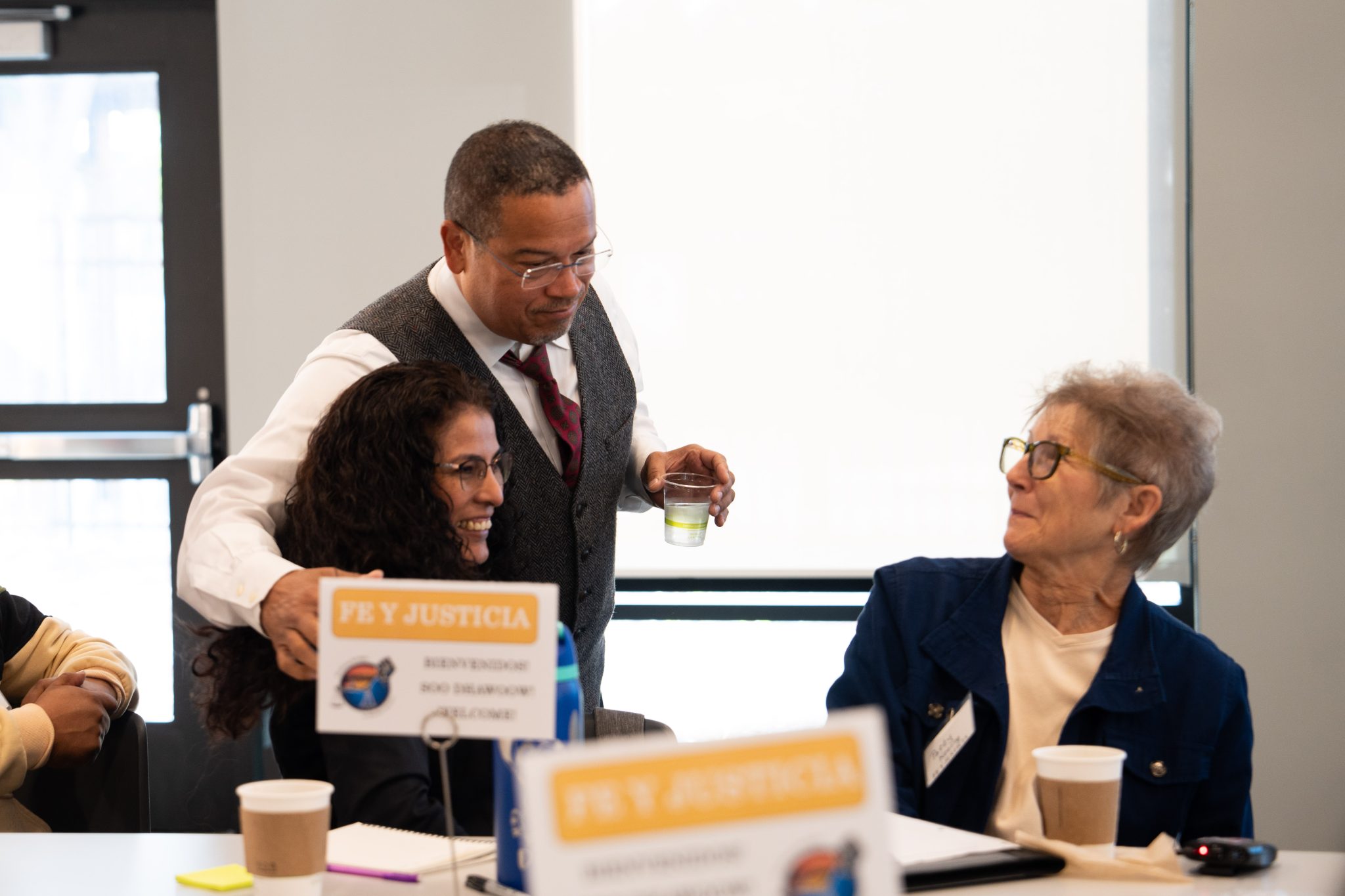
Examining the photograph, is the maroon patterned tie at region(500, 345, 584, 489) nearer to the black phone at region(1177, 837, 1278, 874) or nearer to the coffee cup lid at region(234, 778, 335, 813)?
the coffee cup lid at region(234, 778, 335, 813)

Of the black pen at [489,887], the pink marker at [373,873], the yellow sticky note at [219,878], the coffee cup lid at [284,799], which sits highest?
the coffee cup lid at [284,799]

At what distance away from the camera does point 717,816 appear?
2.37 feet

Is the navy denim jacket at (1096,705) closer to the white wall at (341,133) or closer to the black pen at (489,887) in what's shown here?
the black pen at (489,887)

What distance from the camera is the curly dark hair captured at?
5.45 feet

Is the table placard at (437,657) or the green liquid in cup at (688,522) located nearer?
the table placard at (437,657)

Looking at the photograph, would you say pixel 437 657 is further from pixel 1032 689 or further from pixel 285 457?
pixel 1032 689

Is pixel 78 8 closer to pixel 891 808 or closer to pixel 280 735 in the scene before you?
pixel 280 735

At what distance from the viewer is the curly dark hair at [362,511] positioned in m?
1.66

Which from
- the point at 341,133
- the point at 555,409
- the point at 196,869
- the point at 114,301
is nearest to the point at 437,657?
the point at 196,869

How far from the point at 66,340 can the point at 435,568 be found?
2727mm

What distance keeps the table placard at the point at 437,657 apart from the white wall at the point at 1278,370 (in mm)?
2860

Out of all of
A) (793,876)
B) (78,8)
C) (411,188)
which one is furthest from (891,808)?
(78,8)

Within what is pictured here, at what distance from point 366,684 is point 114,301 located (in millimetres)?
3177

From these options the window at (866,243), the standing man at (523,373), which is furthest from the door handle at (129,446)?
the standing man at (523,373)
